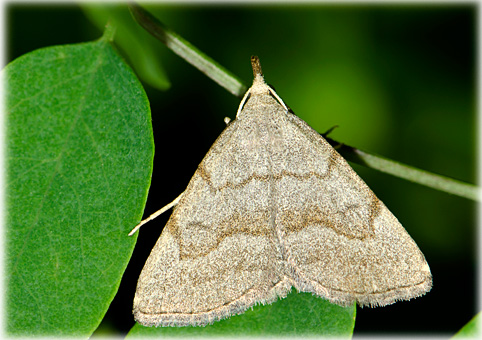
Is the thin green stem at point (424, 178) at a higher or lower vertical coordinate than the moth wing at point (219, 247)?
higher

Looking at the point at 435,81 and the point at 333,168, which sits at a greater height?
the point at 435,81

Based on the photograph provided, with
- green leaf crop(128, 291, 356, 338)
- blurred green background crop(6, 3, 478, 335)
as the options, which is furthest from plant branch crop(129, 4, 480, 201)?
blurred green background crop(6, 3, 478, 335)

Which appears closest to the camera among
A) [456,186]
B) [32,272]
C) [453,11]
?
[32,272]

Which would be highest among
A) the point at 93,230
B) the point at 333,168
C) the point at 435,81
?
the point at 435,81

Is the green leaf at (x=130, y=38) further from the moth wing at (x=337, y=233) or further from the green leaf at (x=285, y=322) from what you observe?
the green leaf at (x=285, y=322)

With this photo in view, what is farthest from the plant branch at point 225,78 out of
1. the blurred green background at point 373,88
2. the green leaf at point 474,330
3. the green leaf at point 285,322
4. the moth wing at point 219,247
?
the blurred green background at point 373,88

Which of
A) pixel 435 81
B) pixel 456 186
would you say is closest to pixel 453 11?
pixel 435 81

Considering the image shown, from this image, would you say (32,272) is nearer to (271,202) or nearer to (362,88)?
(271,202)
